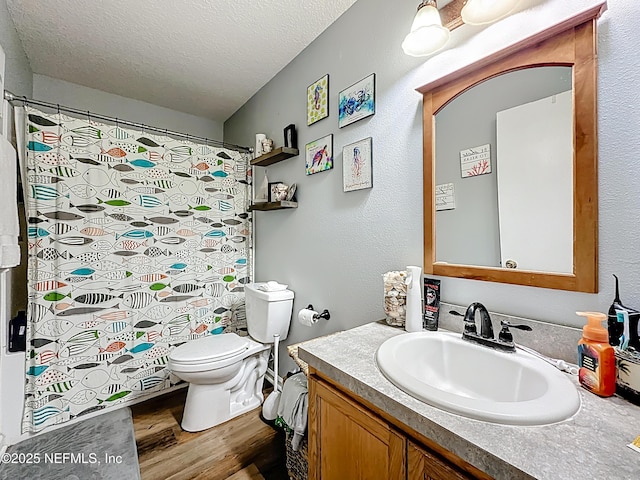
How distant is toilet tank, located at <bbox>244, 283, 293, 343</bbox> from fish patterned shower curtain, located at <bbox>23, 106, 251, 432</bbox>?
19.2 inches

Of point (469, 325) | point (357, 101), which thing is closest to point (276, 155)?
point (357, 101)

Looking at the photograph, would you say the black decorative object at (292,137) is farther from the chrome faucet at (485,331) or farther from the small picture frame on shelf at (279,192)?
A: the chrome faucet at (485,331)

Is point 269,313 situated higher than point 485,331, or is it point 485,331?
point 485,331

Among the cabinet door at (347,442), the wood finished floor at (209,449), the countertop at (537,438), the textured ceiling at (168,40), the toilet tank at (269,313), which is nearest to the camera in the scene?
the countertop at (537,438)

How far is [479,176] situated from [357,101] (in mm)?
740

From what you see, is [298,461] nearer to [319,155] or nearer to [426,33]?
[319,155]

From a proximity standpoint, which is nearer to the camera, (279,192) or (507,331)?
(507,331)

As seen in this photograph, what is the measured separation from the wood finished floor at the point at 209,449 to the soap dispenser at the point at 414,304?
3.36 feet

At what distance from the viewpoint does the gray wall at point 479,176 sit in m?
0.92

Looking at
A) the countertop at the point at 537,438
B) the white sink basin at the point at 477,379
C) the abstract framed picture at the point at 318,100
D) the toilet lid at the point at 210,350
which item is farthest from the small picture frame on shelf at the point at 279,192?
the countertop at the point at 537,438

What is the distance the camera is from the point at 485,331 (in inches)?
34.5

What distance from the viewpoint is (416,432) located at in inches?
23.7

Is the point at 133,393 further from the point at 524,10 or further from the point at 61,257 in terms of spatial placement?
the point at 524,10

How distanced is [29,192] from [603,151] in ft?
8.34
